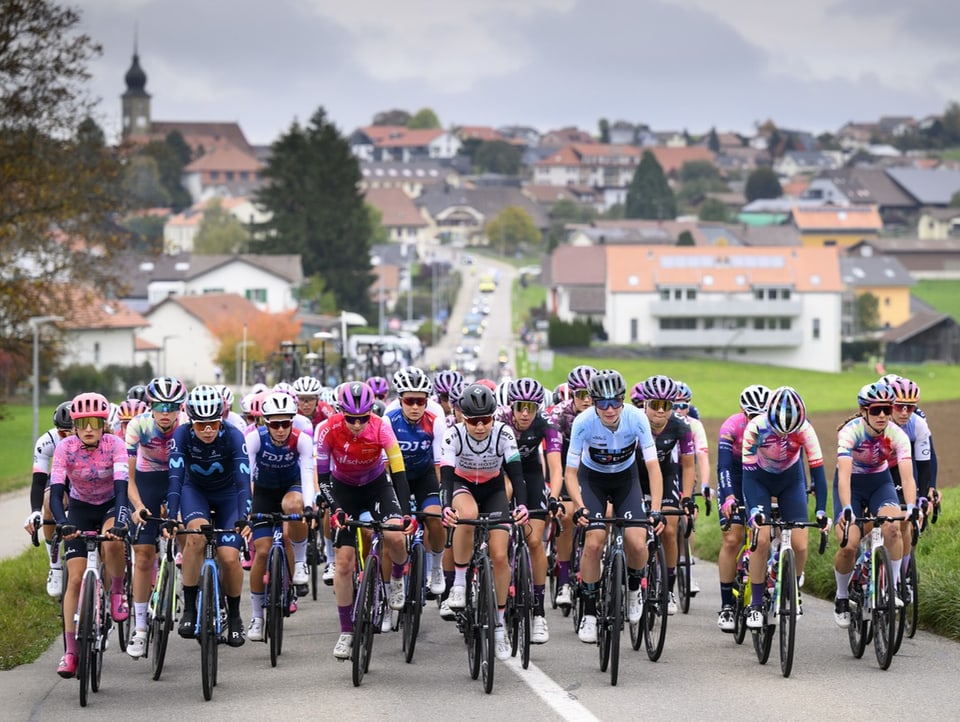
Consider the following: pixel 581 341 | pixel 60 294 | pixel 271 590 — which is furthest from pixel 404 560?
pixel 581 341

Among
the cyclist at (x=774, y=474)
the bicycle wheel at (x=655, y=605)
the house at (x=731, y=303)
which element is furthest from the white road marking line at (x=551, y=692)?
the house at (x=731, y=303)

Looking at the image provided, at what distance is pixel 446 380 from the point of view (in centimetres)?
1688

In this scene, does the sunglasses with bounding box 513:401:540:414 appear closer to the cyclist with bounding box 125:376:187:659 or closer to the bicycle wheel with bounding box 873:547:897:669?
the cyclist with bounding box 125:376:187:659

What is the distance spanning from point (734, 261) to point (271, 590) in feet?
387

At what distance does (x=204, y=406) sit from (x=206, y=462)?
458 mm

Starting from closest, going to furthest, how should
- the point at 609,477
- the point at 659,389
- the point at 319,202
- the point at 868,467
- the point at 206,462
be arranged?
the point at 206,462
the point at 609,477
the point at 868,467
the point at 659,389
the point at 319,202

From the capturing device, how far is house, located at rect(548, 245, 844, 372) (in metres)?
122

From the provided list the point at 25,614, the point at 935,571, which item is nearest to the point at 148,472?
the point at 25,614

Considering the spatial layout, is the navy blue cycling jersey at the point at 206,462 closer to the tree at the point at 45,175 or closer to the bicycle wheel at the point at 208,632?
the bicycle wheel at the point at 208,632

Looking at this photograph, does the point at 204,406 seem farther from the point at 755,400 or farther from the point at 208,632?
the point at 755,400

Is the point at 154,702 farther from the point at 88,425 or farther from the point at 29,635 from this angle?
the point at 29,635

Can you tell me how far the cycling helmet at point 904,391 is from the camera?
13.7 m

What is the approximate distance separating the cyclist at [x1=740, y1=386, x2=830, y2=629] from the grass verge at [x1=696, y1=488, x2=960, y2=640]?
192cm

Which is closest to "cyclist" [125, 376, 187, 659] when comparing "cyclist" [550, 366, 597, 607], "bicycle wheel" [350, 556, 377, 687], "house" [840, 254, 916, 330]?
"bicycle wheel" [350, 556, 377, 687]
